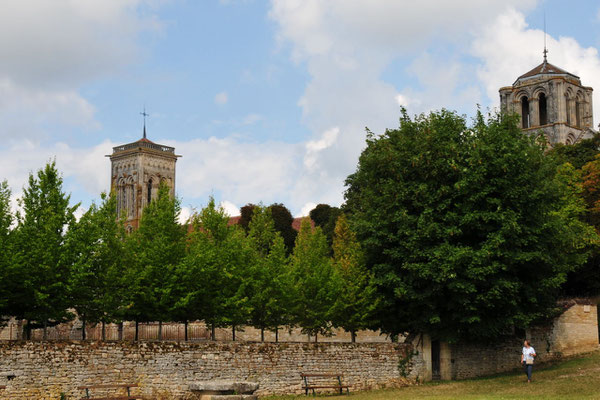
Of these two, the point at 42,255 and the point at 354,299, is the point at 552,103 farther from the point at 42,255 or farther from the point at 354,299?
the point at 42,255

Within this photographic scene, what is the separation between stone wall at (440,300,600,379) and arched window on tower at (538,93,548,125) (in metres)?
53.3

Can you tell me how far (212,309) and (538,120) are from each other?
65.1 metres

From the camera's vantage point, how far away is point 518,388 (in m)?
27.2

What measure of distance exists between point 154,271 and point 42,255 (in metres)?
5.07

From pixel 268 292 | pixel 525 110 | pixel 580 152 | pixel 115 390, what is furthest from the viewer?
pixel 525 110

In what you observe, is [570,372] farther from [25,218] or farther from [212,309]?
[25,218]

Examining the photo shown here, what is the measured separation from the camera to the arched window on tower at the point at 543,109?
289ft

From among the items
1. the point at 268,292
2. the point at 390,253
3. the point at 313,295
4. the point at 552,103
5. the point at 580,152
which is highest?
the point at 552,103

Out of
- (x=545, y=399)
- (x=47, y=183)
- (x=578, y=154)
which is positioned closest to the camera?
(x=545, y=399)

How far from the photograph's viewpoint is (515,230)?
1211 inches

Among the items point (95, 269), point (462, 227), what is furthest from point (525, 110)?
point (95, 269)

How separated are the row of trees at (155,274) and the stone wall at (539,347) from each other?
4659 millimetres

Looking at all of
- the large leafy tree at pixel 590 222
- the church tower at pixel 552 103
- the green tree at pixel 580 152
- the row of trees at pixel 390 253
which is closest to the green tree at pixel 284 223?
the green tree at pixel 580 152

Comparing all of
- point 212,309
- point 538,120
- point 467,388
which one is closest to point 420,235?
point 467,388
